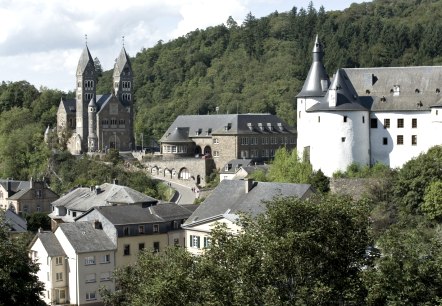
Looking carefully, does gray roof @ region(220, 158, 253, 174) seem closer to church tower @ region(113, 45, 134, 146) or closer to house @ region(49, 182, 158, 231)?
house @ region(49, 182, 158, 231)

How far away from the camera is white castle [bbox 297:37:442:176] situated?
5844cm

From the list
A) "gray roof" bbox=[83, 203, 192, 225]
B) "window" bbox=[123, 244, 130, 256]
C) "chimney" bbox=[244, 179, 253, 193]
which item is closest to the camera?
"chimney" bbox=[244, 179, 253, 193]

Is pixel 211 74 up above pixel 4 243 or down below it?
above

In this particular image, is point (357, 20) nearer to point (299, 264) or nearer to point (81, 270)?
point (81, 270)

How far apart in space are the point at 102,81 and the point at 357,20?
42.0 meters

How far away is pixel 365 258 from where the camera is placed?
3036 cm

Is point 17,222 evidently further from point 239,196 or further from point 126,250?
point 239,196

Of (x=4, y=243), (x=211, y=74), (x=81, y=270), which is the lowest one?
(x=81, y=270)

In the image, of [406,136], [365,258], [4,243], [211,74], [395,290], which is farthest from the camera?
[211,74]

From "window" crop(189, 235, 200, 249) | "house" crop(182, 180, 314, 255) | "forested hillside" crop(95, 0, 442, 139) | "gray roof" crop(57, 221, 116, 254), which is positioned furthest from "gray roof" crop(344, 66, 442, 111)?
"forested hillside" crop(95, 0, 442, 139)

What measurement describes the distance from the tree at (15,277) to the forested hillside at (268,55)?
255ft

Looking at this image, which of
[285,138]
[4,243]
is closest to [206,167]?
[285,138]

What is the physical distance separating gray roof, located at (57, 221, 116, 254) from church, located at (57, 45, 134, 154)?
38.8 metres

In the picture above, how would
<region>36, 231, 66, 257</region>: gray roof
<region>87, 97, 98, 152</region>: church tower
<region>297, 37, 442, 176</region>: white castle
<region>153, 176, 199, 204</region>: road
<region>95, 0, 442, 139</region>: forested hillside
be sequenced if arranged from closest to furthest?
<region>36, 231, 66, 257</region>: gray roof, <region>297, 37, 442, 176</region>: white castle, <region>153, 176, 199, 204</region>: road, <region>87, 97, 98, 152</region>: church tower, <region>95, 0, 442, 139</region>: forested hillside
